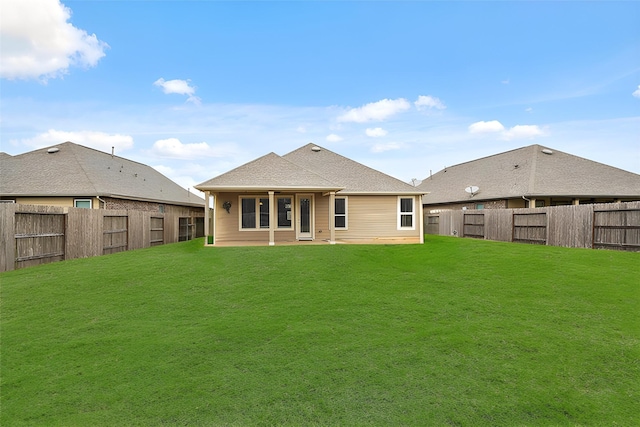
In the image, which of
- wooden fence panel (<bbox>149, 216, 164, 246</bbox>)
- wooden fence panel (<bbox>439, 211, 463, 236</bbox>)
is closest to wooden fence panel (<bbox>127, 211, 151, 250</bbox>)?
wooden fence panel (<bbox>149, 216, 164, 246</bbox>)

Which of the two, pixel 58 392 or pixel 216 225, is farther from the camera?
pixel 216 225

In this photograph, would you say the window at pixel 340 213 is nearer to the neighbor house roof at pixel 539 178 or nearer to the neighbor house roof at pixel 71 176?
the neighbor house roof at pixel 539 178

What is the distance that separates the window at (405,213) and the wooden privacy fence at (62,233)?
1330cm

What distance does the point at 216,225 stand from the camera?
18.0 meters

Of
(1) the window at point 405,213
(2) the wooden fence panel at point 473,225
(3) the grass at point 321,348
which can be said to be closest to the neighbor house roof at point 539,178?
(2) the wooden fence panel at point 473,225

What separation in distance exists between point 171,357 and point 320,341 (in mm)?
2250

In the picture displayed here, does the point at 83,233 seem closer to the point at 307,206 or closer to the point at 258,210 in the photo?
the point at 258,210

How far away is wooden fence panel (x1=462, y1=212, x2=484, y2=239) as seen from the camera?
21.3 metres

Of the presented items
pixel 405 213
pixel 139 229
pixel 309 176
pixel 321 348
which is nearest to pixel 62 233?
pixel 139 229

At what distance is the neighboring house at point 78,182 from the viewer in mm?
19000

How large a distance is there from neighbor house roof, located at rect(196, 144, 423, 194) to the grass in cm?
715

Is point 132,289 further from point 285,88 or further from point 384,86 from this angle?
point 384,86

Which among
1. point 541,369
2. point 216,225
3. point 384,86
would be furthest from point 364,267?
point 384,86

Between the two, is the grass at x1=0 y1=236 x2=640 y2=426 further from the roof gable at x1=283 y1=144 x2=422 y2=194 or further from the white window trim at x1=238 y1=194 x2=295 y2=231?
the roof gable at x1=283 y1=144 x2=422 y2=194
